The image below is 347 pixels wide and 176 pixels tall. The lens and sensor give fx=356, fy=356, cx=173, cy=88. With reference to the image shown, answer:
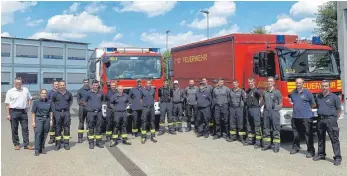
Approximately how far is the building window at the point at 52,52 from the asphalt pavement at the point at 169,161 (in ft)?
140

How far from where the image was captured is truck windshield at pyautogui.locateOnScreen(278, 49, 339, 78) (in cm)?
865

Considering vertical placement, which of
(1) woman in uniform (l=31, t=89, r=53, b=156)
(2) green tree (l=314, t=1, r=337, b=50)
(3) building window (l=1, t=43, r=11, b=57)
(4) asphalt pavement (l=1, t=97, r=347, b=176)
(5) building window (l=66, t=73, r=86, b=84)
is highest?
(3) building window (l=1, t=43, r=11, b=57)

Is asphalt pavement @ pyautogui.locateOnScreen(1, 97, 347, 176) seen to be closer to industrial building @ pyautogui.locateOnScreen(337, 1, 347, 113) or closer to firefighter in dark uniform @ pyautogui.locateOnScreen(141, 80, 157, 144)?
firefighter in dark uniform @ pyautogui.locateOnScreen(141, 80, 157, 144)

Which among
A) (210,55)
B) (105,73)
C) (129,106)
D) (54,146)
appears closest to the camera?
(54,146)

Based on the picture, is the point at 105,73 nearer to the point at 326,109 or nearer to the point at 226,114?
the point at 226,114

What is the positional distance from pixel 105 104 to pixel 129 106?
2.12 ft

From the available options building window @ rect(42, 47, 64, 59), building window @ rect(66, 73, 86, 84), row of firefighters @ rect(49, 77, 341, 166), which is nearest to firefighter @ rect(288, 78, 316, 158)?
row of firefighters @ rect(49, 77, 341, 166)

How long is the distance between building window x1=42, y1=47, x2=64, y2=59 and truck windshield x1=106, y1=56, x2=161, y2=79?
41.7 meters

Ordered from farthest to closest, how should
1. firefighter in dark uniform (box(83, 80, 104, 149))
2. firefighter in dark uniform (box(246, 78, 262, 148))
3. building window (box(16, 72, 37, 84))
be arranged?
building window (box(16, 72, 37, 84))
firefighter in dark uniform (box(83, 80, 104, 149))
firefighter in dark uniform (box(246, 78, 262, 148))

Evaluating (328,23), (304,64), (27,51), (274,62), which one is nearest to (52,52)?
(27,51)

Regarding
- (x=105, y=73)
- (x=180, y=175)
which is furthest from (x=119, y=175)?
(x=105, y=73)

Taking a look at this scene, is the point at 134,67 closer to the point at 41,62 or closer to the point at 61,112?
the point at 61,112

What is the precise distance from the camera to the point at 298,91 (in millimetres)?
7742

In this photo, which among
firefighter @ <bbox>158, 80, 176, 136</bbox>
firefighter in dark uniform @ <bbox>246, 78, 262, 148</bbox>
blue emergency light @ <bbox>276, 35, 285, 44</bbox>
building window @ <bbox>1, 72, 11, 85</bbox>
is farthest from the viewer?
building window @ <bbox>1, 72, 11, 85</bbox>
